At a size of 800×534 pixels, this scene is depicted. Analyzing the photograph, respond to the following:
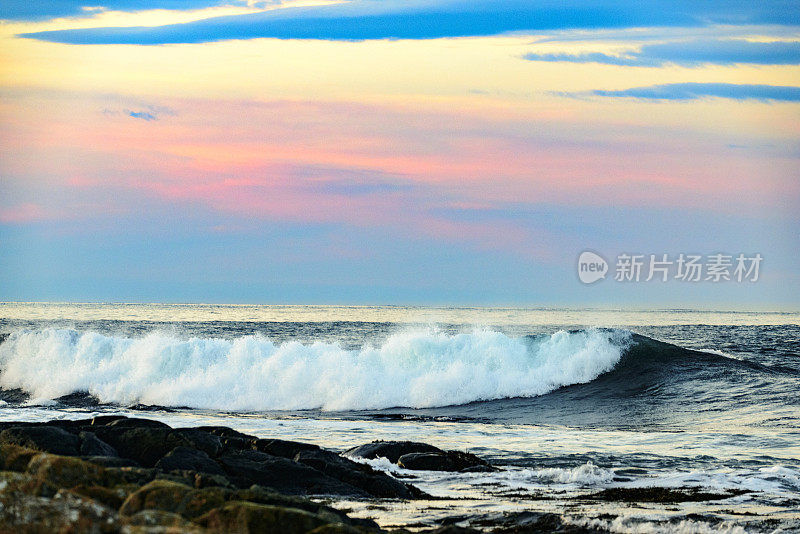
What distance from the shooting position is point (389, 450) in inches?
480

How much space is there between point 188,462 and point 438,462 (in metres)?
3.85

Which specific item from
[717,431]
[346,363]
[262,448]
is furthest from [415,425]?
[346,363]

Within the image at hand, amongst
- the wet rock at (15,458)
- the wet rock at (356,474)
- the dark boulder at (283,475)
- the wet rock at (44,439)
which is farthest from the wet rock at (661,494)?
the wet rock at (15,458)

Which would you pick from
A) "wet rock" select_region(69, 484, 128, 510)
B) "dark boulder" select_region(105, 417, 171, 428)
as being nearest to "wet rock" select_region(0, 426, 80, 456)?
"dark boulder" select_region(105, 417, 171, 428)

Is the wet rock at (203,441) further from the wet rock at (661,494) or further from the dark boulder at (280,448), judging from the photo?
the wet rock at (661,494)

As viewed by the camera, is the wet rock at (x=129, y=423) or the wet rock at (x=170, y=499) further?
the wet rock at (x=129, y=423)

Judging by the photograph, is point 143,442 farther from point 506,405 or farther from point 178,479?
point 506,405

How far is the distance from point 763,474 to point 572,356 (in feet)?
54.1

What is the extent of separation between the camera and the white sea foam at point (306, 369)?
24250 millimetres

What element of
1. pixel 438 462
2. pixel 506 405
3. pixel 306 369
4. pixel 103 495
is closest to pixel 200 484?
pixel 103 495

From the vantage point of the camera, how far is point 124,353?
93.8ft

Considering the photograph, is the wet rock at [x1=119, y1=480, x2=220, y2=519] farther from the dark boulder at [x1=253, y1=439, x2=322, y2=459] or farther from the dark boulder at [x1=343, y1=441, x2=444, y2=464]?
the dark boulder at [x1=343, y1=441, x2=444, y2=464]

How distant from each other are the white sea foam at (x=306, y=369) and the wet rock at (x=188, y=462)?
13850 millimetres

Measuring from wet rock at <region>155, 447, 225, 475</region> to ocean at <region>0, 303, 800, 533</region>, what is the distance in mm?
1422
